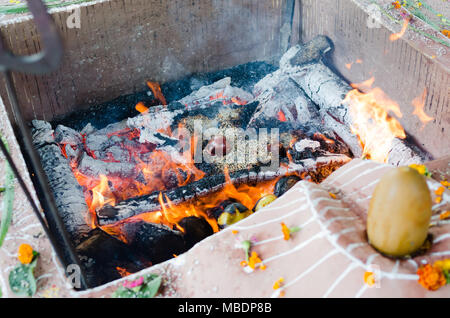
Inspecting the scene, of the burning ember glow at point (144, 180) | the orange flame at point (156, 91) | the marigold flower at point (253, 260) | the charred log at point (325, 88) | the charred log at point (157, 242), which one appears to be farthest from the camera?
the orange flame at point (156, 91)

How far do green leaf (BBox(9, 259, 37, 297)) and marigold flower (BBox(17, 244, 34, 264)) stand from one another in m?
0.02

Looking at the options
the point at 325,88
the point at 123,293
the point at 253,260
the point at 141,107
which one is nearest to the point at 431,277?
the point at 253,260

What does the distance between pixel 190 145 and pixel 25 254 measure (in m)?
2.00

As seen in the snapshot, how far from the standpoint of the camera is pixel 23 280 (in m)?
2.32

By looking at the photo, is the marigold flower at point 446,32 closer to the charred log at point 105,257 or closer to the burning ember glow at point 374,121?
the burning ember glow at point 374,121

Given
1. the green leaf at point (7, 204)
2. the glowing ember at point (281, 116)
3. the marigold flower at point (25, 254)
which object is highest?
the green leaf at point (7, 204)

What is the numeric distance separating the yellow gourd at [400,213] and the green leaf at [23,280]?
1736 mm

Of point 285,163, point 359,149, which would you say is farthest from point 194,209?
point 359,149

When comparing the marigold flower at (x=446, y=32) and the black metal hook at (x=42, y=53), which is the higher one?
the black metal hook at (x=42, y=53)

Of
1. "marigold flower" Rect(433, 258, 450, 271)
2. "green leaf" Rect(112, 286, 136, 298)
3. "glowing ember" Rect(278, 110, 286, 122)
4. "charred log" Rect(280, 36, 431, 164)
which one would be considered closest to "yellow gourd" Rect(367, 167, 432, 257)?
"marigold flower" Rect(433, 258, 450, 271)

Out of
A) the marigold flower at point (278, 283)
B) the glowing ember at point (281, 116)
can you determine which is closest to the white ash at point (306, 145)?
the glowing ember at point (281, 116)

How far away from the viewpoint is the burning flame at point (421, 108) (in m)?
3.85
